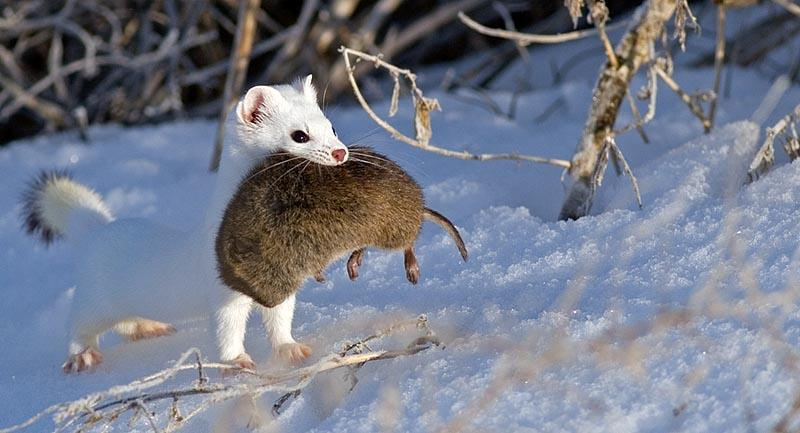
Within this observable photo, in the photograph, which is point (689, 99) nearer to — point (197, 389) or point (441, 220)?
point (441, 220)

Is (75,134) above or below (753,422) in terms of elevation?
above

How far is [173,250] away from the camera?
2672 mm

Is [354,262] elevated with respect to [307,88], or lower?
lower

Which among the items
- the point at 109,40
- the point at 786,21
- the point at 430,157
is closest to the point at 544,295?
the point at 430,157

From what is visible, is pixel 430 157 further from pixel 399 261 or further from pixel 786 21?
pixel 786 21

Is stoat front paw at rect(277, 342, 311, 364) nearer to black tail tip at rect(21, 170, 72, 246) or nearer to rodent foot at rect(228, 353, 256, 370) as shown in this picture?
rodent foot at rect(228, 353, 256, 370)

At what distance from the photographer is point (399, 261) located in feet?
9.37

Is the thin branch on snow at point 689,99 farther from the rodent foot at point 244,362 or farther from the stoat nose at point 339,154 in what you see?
the rodent foot at point 244,362

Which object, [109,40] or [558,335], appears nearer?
[558,335]

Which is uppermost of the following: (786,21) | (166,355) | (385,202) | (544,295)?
(786,21)

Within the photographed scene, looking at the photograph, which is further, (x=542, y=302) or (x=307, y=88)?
(x=307, y=88)

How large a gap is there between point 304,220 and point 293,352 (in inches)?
16.2

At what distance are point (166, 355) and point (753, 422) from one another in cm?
138

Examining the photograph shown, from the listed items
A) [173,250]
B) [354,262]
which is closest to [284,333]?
[354,262]
